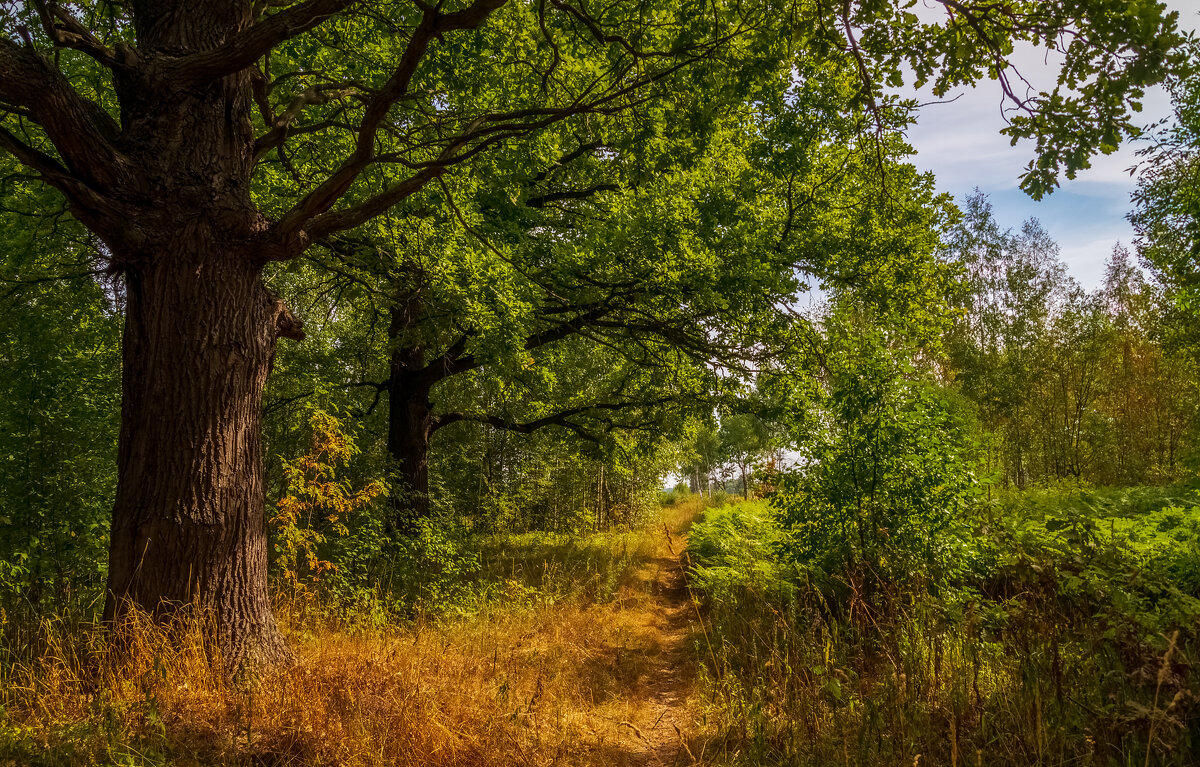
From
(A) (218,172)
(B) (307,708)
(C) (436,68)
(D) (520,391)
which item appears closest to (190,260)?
(A) (218,172)

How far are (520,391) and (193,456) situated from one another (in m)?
5.79

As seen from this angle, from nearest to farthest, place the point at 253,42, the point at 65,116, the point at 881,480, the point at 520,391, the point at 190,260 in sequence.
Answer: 1. the point at 65,116
2. the point at 253,42
3. the point at 190,260
4. the point at 881,480
5. the point at 520,391

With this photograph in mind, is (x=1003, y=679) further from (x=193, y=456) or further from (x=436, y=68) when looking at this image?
(x=436, y=68)

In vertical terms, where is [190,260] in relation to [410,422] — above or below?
above

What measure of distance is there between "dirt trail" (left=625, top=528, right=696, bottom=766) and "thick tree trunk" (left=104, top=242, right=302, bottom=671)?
297 centimetres

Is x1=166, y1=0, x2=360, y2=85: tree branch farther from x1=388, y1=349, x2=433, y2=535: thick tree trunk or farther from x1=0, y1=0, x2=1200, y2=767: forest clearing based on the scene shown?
x1=388, y1=349, x2=433, y2=535: thick tree trunk

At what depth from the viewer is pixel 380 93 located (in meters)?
3.69

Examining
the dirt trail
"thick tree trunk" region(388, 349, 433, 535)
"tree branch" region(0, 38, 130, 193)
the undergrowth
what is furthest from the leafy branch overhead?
"thick tree trunk" region(388, 349, 433, 535)

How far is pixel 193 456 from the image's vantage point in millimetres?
3998

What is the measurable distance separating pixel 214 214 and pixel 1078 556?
6.99 m

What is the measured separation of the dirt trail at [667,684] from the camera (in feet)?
14.5

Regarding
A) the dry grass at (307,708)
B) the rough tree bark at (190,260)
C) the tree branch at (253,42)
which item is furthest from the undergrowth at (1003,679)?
the tree branch at (253,42)

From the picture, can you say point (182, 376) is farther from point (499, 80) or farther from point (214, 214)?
point (499, 80)

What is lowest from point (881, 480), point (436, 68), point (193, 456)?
point (881, 480)
